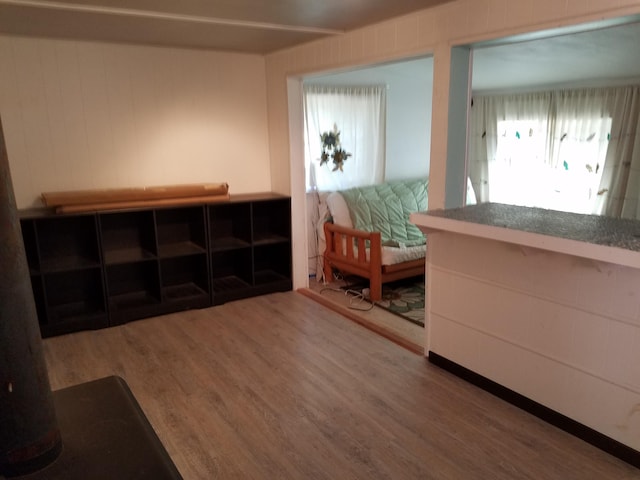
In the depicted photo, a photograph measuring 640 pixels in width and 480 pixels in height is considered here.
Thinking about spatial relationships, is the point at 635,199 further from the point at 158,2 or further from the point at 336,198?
the point at 158,2

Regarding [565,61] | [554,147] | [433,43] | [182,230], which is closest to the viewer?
[433,43]

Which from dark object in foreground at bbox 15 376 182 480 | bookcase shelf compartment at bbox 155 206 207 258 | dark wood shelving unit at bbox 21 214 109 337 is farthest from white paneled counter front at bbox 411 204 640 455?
dark wood shelving unit at bbox 21 214 109 337

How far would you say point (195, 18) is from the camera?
2.80m

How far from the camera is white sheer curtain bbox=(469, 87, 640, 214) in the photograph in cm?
481

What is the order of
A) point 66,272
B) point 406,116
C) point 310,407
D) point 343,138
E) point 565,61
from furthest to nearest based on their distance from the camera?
1. point 406,116
2. point 343,138
3. point 565,61
4. point 66,272
5. point 310,407

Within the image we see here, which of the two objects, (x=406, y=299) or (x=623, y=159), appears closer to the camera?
(x=406, y=299)

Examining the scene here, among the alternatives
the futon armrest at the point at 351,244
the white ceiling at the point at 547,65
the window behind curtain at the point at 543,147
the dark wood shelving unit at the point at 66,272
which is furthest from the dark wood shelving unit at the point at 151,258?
the window behind curtain at the point at 543,147

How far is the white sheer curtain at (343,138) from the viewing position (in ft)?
14.9

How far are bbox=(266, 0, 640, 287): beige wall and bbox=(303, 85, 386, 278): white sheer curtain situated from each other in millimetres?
500

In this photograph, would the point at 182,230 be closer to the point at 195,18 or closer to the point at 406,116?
the point at 195,18

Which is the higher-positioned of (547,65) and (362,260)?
(547,65)

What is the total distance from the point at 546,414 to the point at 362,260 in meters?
2.17

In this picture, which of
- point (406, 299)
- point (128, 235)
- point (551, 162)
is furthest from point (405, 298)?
point (551, 162)

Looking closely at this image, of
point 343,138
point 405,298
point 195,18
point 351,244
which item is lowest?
point 405,298
